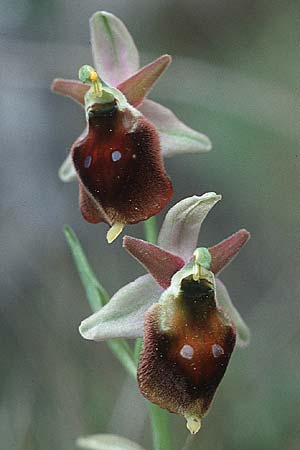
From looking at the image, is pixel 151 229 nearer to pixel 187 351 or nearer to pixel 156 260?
pixel 156 260

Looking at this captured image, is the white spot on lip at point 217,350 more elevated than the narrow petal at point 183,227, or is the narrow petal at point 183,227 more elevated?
the narrow petal at point 183,227

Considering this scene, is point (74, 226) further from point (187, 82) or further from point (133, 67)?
point (133, 67)

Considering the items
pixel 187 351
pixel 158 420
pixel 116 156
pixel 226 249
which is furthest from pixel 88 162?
pixel 158 420

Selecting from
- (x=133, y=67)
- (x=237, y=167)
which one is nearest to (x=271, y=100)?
(x=237, y=167)

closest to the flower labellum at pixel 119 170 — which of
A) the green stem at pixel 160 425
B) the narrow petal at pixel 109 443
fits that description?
the green stem at pixel 160 425

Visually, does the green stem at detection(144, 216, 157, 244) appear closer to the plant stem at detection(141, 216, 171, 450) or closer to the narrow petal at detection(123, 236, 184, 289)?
the plant stem at detection(141, 216, 171, 450)

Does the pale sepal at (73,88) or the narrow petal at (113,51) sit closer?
the pale sepal at (73,88)

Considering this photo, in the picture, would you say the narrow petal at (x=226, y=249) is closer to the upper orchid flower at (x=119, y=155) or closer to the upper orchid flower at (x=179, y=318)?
the upper orchid flower at (x=179, y=318)
